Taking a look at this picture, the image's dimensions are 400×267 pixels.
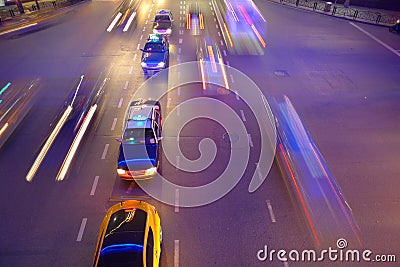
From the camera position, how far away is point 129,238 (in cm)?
779

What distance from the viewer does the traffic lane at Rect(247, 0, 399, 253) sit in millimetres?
11055

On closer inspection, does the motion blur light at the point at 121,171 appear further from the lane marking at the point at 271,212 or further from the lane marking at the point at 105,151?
the lane marking at the point at 271,212

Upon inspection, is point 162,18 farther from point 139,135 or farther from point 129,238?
point 129,238

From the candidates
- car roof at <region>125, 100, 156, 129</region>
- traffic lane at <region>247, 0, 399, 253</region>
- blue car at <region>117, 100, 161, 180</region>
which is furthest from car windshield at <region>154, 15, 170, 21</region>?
blue car at <region>117, 100, 161, 180</region>

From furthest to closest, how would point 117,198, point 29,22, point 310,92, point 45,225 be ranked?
point 29,22 → point 310,92 → point 117,198 → point 45,225

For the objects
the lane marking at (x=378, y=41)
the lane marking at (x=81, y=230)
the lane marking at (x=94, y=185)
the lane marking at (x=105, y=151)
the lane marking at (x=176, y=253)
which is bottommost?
the lane marking at (x=176, y=253)

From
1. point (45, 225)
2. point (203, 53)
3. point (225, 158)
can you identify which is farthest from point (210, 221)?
point (203, 53)

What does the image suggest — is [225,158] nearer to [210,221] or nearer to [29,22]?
[210,221]

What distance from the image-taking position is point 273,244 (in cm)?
946

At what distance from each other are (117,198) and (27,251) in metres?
3.30

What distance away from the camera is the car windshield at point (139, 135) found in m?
12.0

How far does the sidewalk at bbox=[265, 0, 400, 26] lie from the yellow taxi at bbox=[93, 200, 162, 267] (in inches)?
1296

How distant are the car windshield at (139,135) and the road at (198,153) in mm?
1523

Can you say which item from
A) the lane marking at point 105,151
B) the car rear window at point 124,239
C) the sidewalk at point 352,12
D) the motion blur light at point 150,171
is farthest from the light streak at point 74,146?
the sidewalk at point 352,12
